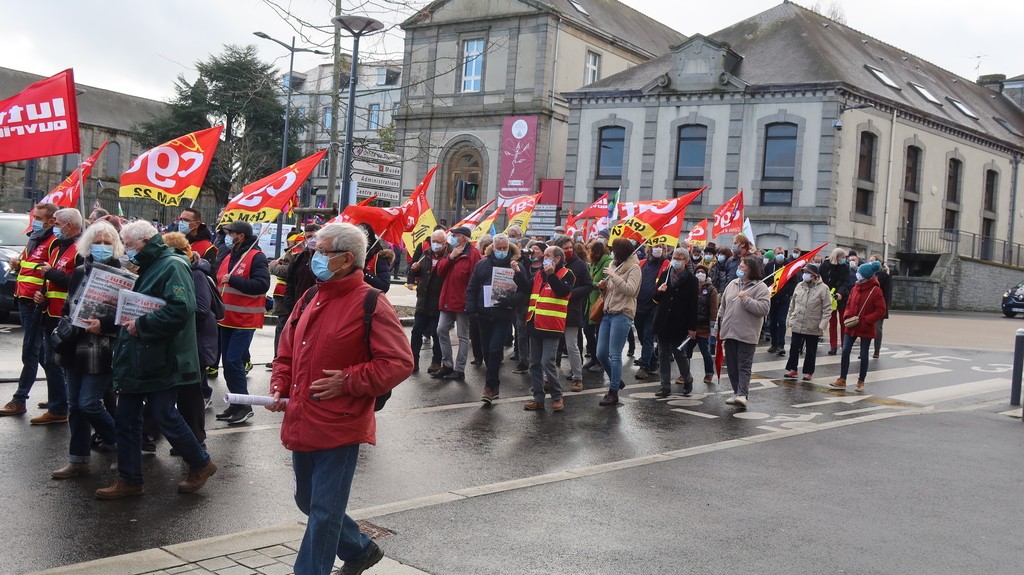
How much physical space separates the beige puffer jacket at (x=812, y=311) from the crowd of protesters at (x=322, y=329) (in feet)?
0.06

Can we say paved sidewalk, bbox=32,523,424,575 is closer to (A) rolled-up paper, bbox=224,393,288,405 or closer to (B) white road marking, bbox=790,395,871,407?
(A) rolled-up paper, bbox=224,393,288,405

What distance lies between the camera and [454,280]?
1323 cm

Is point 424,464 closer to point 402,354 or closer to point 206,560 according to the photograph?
point 206,560

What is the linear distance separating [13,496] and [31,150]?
17.4 feet

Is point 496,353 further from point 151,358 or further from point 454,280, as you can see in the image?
point 151,358

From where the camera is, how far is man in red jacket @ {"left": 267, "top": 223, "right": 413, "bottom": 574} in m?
4.54

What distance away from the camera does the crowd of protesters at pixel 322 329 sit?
15.2 ft

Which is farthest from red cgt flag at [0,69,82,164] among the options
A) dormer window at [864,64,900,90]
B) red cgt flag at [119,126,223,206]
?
dormer window at [864,64,900,90]

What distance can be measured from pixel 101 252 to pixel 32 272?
7.12 ft

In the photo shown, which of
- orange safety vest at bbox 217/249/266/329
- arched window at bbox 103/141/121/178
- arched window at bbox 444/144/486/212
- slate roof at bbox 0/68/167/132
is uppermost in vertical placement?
slate roof at bbox 0/68/167/132

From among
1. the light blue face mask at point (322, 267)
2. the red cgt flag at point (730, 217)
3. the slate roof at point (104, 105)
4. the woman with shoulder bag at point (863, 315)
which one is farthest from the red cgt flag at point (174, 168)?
the slate roof at point (104, 105)

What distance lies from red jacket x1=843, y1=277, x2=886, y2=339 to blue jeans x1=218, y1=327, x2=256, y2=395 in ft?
27.3

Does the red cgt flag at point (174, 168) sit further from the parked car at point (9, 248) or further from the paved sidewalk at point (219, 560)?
the paved sidewalk at point (219, 560)

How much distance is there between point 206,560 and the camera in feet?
16.8
